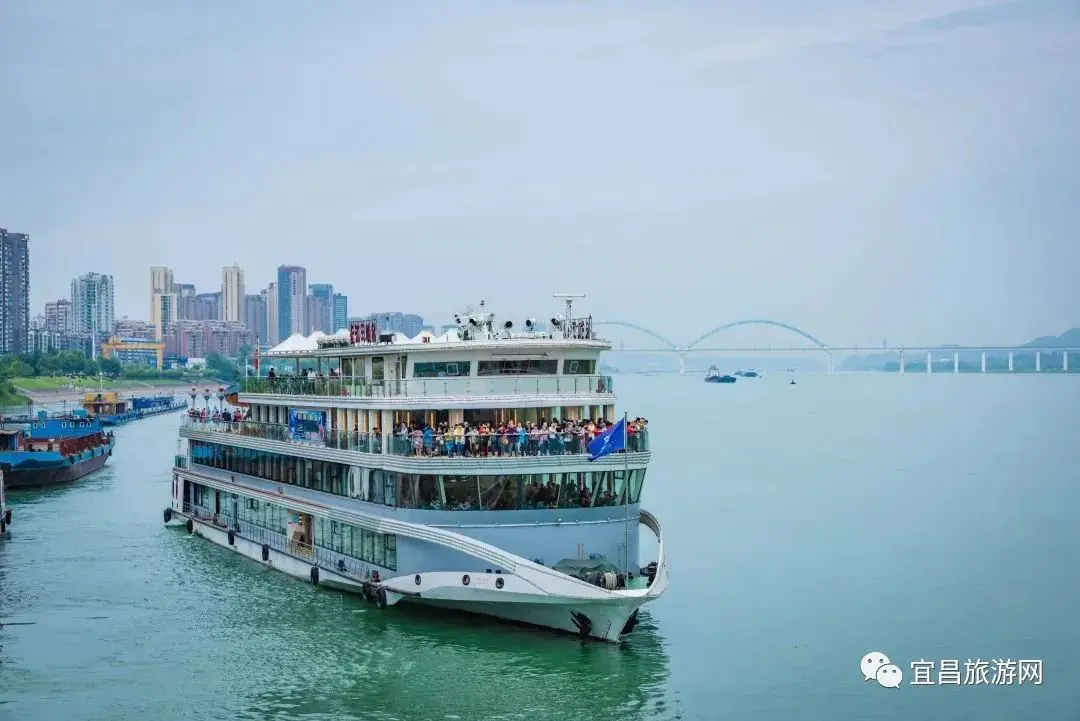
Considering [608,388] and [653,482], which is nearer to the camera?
[608,388]

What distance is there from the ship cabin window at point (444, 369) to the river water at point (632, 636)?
5.65 meters

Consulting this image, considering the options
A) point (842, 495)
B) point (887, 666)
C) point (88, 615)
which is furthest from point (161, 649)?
point (842, 495)

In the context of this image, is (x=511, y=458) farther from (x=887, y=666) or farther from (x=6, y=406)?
(x=6, y=406)

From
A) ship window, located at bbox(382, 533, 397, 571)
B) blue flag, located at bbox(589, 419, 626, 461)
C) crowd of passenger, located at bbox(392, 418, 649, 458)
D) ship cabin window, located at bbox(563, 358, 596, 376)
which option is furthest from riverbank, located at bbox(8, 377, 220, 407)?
blue flag, located at bbox(589, 419, 626, 461)

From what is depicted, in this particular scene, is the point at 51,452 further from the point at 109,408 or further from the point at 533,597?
the point at 109,408

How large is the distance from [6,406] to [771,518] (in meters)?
108

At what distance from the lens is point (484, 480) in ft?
91.3

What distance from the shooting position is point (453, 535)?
88.8 feet

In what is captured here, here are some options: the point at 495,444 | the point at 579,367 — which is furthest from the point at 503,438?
the point at 579,367

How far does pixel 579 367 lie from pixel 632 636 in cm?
659

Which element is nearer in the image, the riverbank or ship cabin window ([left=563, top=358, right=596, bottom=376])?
ship cabin window ([left=563, top=358, right=596, bottom=376])

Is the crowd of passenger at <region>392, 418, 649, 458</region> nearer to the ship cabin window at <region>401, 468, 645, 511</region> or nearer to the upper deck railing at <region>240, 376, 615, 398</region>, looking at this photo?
the ship cabin window at <region>401, 468, 645, 511</region>

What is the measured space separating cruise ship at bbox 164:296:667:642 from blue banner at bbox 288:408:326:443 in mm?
237

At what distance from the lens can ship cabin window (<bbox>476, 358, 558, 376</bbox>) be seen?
97.3ft
